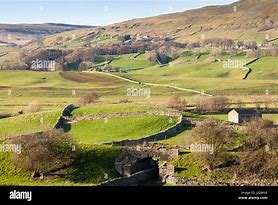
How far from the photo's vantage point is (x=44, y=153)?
35.2 meters

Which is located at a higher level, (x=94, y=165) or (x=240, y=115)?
(x=94, y=165)

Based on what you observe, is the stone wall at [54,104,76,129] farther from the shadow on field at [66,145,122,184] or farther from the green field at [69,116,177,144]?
the shadow on field at [66,145,122,184]

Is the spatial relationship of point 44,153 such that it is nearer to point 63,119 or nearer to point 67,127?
point 67,127

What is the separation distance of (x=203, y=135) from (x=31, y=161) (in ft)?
43.5

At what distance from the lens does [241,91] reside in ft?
385

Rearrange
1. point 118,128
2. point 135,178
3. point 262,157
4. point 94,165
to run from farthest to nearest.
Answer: point 118,128
point 94,165
point 135,178
point 262,157

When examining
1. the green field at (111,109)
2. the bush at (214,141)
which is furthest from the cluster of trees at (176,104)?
the bush at (214,141)

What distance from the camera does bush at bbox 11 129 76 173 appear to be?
35156 millimetres

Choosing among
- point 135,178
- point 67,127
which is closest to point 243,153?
point 135,178

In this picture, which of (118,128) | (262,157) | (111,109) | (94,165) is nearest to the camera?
(262,157)

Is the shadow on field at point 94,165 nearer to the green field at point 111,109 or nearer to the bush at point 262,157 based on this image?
the bush at point 262,157

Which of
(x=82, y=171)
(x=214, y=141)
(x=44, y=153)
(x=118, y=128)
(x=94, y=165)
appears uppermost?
(x=214, y=141)
